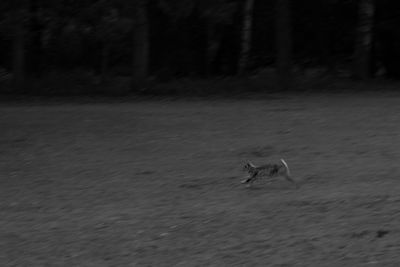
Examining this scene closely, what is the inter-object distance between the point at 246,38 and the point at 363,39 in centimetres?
478

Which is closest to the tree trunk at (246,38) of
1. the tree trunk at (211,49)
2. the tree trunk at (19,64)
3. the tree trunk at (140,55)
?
the tree trunk at (211,49)

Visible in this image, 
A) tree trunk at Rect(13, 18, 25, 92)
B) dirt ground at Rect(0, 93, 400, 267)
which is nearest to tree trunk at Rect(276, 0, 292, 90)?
tree trunk at Rect(13, 18, 25, 92)

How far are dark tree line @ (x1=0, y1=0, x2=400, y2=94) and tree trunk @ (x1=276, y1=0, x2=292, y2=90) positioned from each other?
33 millimetres

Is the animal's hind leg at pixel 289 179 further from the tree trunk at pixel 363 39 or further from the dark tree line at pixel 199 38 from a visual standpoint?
the tree trunk at pixel 363 39

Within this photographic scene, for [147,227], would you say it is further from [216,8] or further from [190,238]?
[216,8]

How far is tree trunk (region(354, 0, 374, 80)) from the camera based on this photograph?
29484 millimetres

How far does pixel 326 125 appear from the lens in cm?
1795

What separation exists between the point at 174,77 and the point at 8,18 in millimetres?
7437

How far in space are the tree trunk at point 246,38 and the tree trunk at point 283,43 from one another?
255 cm

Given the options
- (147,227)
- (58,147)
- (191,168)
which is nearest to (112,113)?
(58,147)

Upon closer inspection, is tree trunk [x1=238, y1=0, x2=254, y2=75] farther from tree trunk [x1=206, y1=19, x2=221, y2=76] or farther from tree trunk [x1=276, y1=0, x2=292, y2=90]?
tree trunk [x1=276, y1=0, x2=292, y2=90]

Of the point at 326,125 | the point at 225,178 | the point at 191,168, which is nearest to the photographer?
the point at 225,178

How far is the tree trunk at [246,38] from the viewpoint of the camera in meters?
31.7

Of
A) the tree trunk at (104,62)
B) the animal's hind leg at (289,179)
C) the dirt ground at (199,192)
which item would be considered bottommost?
the dirt ground at (199,192)
